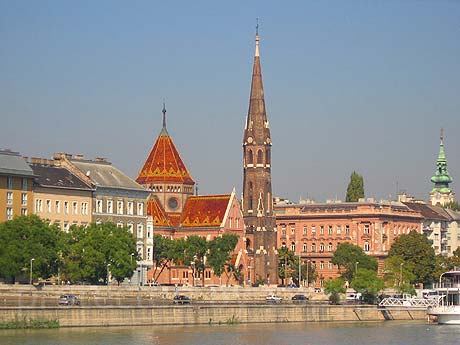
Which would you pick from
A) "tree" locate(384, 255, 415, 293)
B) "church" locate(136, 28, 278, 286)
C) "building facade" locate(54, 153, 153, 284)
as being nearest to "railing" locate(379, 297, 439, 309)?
"tree" locate(384, 255, 415, 293)

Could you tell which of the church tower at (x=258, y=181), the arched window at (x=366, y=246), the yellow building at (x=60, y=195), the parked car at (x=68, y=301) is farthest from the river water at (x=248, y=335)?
the arched window at (x=366, y=246)

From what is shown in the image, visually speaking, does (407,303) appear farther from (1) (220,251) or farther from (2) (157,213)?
(2) (157,213)

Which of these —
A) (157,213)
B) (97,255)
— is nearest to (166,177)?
(157,213)

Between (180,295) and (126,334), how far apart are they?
34.0 metres

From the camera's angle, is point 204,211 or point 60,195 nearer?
point 60,195

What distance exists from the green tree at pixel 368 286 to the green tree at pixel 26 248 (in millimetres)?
32593

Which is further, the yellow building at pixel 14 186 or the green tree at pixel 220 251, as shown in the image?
the green tree at pixel 220 251

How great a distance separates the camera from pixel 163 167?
197375 millimetres

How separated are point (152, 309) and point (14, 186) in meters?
35.0

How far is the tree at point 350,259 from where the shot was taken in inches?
7165

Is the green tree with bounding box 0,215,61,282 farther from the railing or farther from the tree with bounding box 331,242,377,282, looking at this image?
the tree with bounding box 331,242,377,282

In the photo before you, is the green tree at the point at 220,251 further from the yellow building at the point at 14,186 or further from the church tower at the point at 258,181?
the yellow building at the point at 14,186

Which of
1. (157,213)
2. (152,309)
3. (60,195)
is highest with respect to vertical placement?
(157,213)

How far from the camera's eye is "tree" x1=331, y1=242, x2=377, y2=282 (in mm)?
182000
